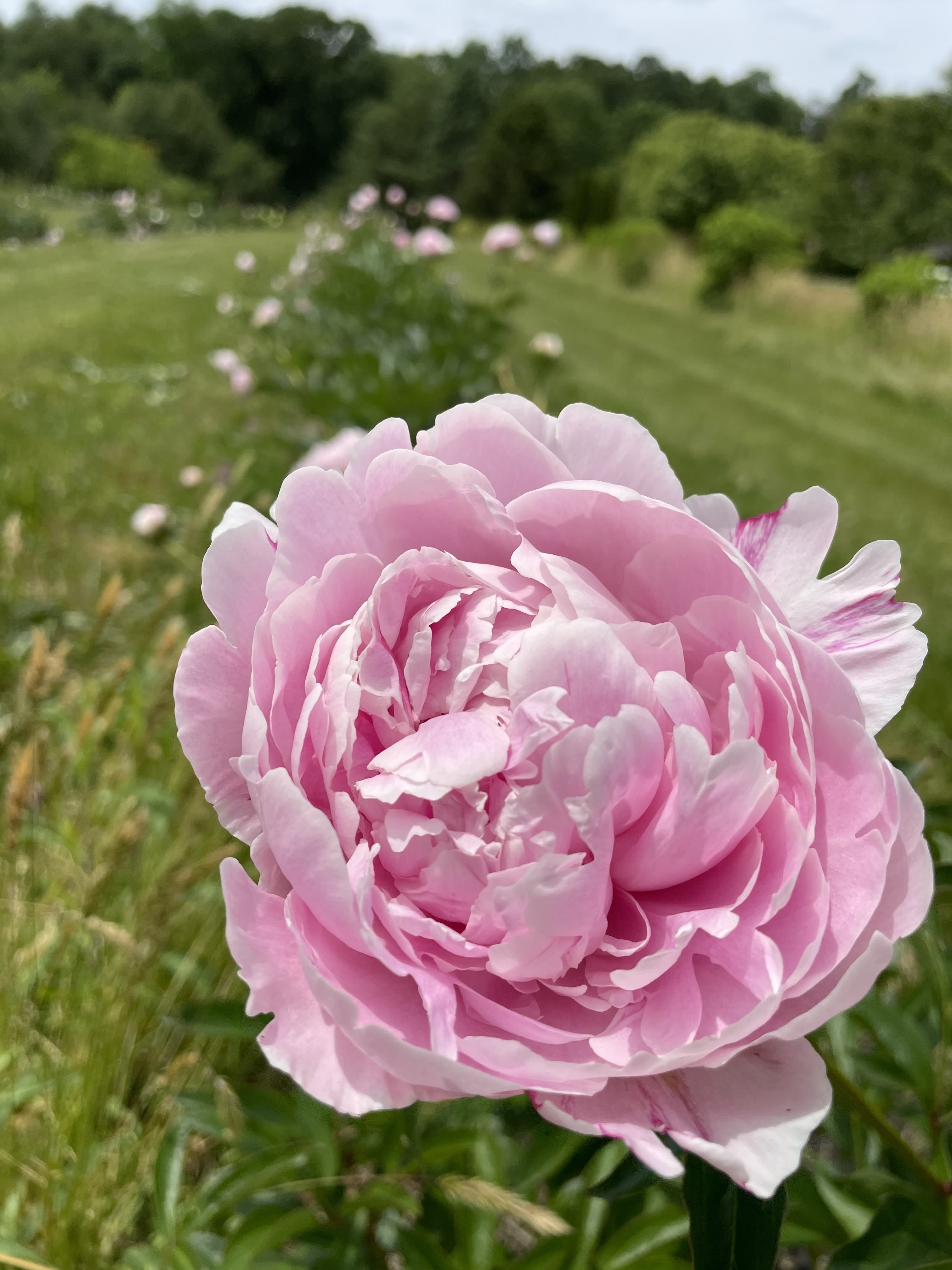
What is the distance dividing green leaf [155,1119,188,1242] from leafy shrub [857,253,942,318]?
33.3 ft

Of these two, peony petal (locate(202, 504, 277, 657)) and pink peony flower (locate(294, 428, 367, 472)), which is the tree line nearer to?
pink peony flower (locate(294, 428, 367, 472))

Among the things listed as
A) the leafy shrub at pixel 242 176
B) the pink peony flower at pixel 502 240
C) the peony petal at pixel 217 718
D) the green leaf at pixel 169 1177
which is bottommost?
the leafy shrub at pixel 242 176

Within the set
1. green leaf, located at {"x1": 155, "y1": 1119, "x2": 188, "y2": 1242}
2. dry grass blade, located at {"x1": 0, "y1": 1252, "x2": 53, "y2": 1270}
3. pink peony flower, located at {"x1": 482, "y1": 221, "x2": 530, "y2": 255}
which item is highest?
pink peony flower, located at {"x1": 482, "y1": 221, "x2": 530, "y2": 255}

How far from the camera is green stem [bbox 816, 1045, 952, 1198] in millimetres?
544

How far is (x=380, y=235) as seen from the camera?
814 cm

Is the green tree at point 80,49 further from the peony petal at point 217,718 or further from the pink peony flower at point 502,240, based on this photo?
the peony petal at point 217,718

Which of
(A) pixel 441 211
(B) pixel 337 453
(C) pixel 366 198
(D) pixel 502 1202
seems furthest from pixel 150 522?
(C) pixel 366 198

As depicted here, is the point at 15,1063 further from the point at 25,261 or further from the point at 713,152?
the point at 713,152

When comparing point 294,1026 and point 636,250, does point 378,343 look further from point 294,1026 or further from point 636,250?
point 636,250

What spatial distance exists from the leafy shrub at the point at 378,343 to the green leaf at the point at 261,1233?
10.0 feet

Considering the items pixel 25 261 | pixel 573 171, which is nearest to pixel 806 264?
pixel 25 261

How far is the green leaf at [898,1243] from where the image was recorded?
0.62m

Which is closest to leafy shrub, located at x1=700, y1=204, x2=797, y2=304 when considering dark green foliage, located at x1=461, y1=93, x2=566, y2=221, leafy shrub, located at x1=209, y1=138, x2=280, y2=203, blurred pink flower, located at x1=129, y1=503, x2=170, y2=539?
blurred pink flower, located at x1=129, y1=503, x2=170, y2=539

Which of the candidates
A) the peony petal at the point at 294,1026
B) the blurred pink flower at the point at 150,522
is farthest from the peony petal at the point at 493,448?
the blurred pink flower at the point at 150,522
